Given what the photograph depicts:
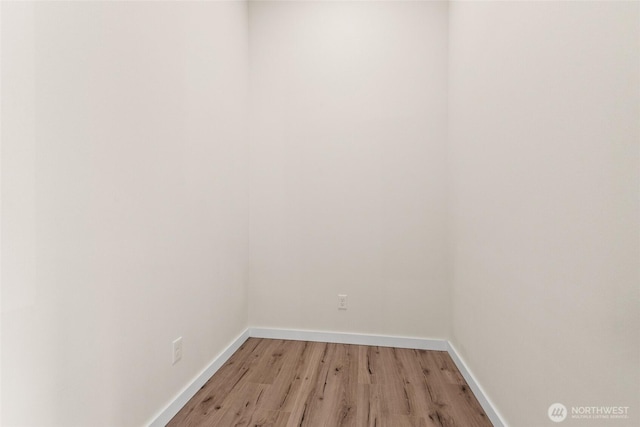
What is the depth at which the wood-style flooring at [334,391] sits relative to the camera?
5.41 ft

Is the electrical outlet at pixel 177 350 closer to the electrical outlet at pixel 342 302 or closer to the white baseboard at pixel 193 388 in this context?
the white baseboard at pixel 193 388

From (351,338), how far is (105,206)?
2.00 metres

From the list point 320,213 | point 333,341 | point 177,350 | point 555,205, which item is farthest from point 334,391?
point 555,205

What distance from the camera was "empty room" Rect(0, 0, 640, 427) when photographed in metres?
0.94

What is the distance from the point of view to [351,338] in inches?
103

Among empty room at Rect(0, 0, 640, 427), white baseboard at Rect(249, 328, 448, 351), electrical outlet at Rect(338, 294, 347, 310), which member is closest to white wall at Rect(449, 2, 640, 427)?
empty room at Rect(0, 0, 640, 427)

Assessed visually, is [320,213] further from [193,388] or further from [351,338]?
[193,388]

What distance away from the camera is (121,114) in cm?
131

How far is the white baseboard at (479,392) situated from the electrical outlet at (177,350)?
158cm

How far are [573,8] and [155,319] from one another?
6.47 feet

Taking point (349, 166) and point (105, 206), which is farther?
point (349, 166)

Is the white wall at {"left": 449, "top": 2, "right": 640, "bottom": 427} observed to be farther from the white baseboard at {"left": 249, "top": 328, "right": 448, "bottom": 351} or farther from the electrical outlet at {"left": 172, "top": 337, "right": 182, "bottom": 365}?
the electrical outlet at {"left": 172, "top": 337, "right": 182, "bottom": 365}

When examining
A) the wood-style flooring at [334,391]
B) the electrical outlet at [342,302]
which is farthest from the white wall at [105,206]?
the electrical outlet at [342,302]

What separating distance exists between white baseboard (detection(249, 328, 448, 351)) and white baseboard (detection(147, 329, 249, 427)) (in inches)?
10.9
